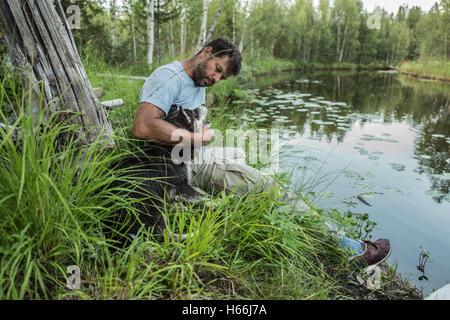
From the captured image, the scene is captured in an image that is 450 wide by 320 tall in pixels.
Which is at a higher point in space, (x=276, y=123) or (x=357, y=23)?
(x=357, y=23)

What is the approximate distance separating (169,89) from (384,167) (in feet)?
13.3

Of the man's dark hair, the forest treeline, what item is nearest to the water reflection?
the man's dark hair

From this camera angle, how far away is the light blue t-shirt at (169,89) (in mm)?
1874

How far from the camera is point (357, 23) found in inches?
1383

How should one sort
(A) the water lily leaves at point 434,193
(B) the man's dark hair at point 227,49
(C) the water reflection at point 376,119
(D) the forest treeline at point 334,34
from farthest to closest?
(D) the forest treeline at point 334,34 < (C) the water reflection at point 376,119 < (A) the water lily leaves at point 434,193 < (B) the man's dark hair at point 227,49

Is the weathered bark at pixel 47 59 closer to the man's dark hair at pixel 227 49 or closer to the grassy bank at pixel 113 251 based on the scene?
the grassy bank at pixel 113 251

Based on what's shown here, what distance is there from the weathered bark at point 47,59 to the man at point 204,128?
1.13 feet

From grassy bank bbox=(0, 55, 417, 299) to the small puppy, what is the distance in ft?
0.28

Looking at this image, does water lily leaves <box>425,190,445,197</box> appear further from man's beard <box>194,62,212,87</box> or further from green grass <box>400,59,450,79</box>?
green grass <box>400,59,450,79</box>

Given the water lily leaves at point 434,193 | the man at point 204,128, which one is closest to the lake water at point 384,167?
the water lily leaves at point 434,193

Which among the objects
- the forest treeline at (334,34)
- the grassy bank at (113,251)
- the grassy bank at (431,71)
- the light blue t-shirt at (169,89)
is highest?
the forest treeline at (334,34)
